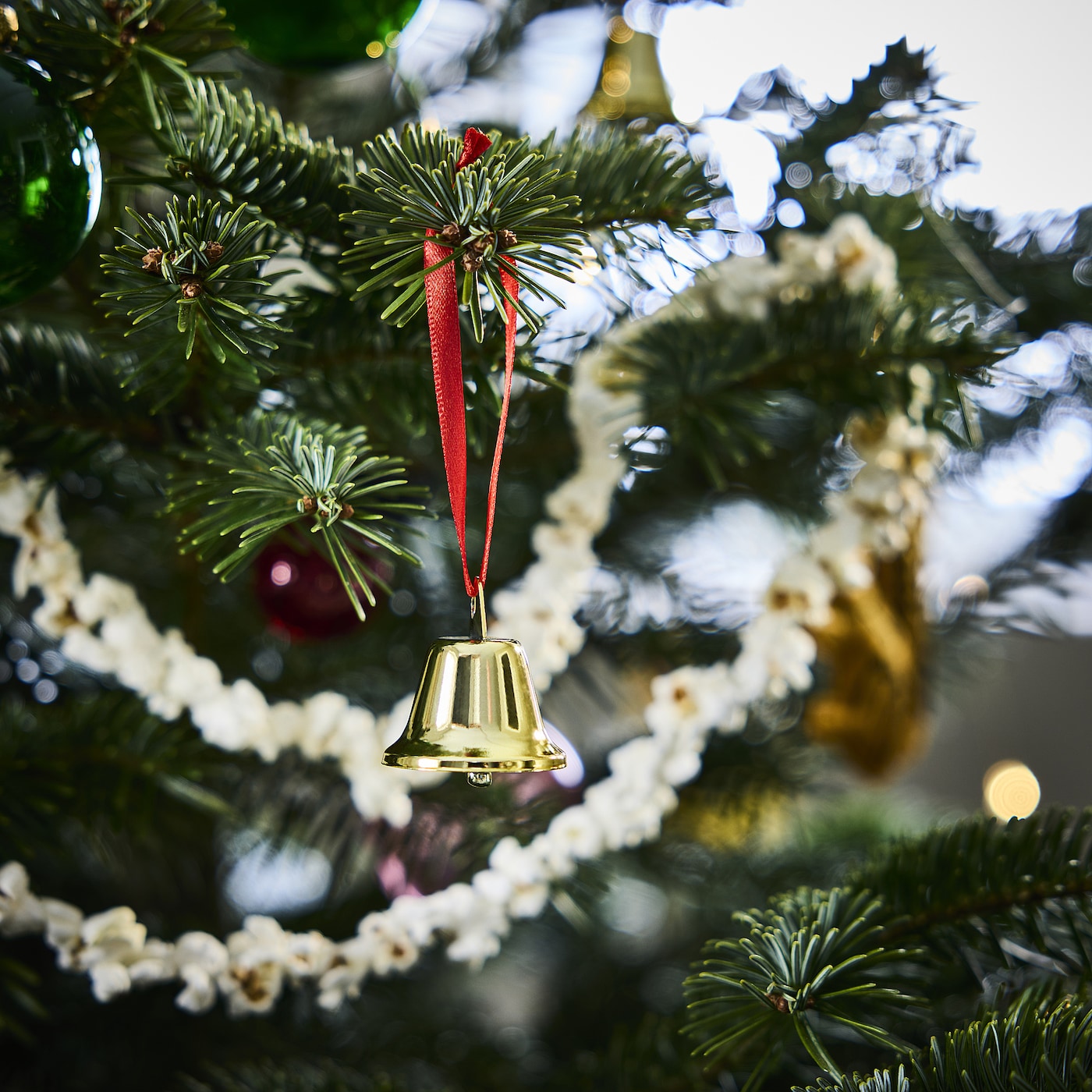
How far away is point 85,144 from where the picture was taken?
1.03 ft

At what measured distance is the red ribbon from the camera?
29 cm

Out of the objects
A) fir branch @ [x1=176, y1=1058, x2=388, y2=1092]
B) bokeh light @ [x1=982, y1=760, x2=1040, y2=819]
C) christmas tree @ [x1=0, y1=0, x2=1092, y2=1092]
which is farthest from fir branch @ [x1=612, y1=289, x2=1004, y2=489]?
bokeh light @ [x1=982, y1=760, x2=1040, y2=819]

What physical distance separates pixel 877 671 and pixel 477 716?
407mm

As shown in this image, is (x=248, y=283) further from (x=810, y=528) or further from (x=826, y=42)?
(x=826, y=42)

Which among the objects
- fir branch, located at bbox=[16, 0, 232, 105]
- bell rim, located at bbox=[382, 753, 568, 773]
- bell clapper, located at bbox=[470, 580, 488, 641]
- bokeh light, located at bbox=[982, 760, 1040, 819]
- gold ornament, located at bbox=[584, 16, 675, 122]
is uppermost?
gold ornament, located at bbox=[584, 16, 675, 122]

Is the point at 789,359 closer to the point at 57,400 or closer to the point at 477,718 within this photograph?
the point at 477,718

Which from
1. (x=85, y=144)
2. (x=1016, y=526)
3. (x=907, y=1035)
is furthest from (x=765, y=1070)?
(x=1016, y=526)

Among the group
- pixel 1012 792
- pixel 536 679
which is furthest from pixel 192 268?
pixel 1012 792

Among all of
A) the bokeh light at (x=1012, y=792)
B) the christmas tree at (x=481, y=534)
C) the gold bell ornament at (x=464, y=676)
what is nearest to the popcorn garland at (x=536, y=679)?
the christmas tree at (x=481, y=534)

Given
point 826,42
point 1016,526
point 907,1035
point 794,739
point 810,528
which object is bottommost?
point 907,1035

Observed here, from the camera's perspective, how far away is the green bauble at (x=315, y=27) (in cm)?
41

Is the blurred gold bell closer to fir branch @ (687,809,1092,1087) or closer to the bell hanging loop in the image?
the bell hanging loop

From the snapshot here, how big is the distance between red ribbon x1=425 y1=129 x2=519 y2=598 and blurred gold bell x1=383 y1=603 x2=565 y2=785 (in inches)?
1.6

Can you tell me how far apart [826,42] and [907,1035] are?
2.44ft
